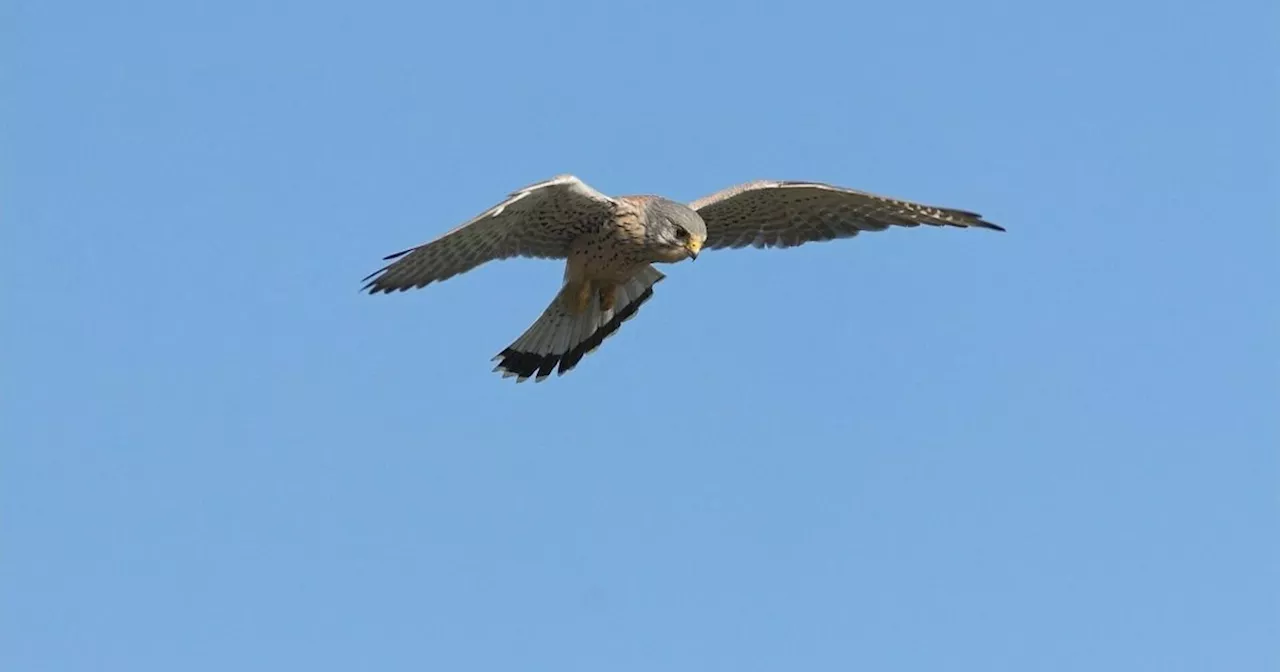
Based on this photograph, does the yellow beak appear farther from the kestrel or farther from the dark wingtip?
the dark wingtip

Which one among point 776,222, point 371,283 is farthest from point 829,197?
point 371,283

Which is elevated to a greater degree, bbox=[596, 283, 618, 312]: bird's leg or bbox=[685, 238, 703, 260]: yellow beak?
bbox=[596, 283, 618, 312]: bird's leg

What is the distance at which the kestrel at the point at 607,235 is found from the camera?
8992 millimetres

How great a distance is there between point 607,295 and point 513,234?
2.55ft

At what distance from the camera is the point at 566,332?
33.1 ft

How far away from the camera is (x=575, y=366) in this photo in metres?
10.1

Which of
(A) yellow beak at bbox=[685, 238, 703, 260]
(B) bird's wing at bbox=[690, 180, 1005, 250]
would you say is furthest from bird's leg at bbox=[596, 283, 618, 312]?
(A) yellow beak at bbox=[685, 238, 703, 260]

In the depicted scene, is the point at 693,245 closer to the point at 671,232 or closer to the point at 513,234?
the point at 671,232

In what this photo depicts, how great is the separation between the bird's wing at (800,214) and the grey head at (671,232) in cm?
68

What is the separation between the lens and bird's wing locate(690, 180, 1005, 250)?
32.6 feet

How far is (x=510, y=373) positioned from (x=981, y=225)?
2.88 metres

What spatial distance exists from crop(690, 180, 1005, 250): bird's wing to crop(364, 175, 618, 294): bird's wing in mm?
861

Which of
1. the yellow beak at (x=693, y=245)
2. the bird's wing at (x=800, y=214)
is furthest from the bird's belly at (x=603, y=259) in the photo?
the bird's wing at (x=800, y=214)

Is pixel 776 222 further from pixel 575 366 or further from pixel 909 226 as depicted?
pixel 575 366
